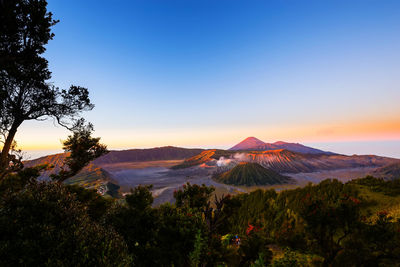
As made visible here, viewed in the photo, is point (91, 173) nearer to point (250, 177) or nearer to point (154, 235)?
point (250, 177)

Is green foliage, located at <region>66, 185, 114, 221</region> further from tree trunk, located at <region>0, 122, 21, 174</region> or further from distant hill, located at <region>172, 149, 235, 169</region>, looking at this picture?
distant hill, located at <region>172, 149, 235, 169</region>

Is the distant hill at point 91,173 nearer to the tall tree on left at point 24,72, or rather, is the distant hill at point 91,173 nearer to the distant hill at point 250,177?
the tall tree on left at point 24,72

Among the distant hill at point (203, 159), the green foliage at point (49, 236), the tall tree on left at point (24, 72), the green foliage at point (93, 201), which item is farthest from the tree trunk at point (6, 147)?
the distant hill at point (203, 159)

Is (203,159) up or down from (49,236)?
down

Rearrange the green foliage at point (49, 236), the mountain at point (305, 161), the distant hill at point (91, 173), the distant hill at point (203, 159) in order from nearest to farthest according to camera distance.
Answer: the green foliage at point (49, 236) → the distant hill at point (91, 173) → the mountain at point (305, 161) → the distant hill at point (203, 159)

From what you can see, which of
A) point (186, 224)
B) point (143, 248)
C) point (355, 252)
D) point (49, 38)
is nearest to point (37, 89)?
point (49, 38)

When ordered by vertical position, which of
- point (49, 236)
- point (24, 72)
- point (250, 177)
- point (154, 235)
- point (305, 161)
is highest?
point (24, 72)

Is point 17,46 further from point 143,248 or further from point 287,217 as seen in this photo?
point 287,217

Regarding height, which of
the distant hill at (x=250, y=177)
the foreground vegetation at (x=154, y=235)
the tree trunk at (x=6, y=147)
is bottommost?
the distant hill at (x=250, y=177)

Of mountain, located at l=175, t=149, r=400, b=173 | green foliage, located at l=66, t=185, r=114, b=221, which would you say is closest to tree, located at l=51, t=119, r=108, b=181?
green foliage, located at l=66, t=185, r=114, b=221

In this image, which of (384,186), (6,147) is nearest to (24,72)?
(6,147)
